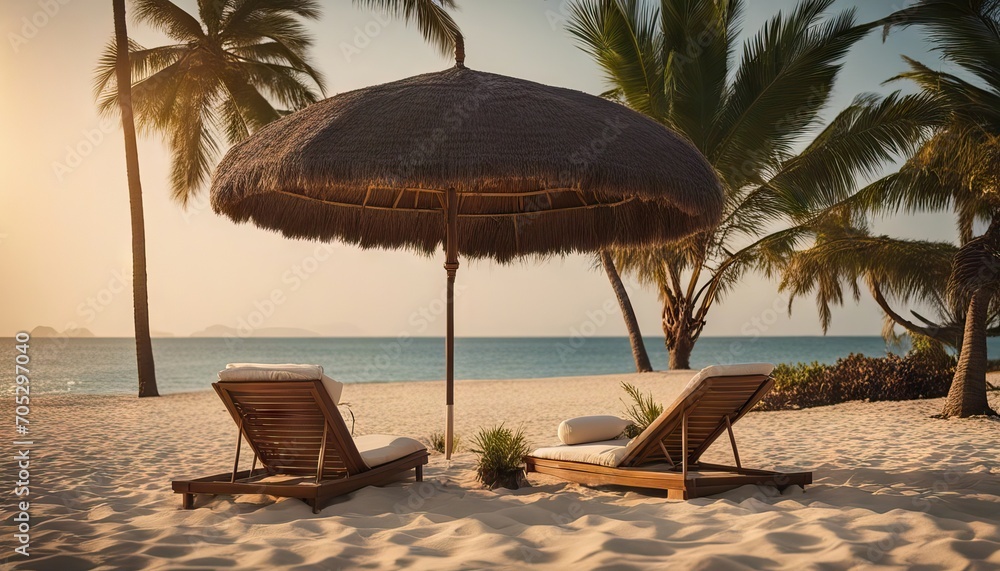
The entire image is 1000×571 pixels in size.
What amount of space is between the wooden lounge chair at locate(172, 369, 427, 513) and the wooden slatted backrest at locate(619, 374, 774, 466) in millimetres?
1422

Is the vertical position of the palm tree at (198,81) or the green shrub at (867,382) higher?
the palm tree at (198,81)

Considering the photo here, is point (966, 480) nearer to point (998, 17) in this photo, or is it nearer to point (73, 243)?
point (998, 17)

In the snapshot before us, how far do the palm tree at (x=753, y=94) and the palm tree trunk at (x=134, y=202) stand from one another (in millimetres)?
7064

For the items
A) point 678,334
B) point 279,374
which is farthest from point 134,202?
point 678,334

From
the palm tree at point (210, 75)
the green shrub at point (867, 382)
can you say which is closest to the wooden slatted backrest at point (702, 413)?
the green shrub at point (867, 382)

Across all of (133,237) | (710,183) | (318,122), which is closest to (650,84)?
(710,183)

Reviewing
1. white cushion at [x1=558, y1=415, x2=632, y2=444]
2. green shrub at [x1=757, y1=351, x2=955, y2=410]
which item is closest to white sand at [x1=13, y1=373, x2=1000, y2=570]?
white cushion at [x1=558, y1=415, x2=632, y2=444]

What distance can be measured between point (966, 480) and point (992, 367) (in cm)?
1481

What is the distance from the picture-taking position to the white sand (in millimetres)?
2516

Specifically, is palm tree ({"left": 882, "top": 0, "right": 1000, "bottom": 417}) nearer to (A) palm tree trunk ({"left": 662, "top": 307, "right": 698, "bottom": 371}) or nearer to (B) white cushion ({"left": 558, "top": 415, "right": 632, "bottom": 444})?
(B) white cushion ({"left": 558, "top": 415, "right": 632, "bottom": 444})

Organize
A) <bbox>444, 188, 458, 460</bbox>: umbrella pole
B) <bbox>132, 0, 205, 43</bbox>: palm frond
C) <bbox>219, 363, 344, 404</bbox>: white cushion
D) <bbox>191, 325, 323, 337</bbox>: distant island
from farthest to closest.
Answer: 1. <bbox>191, 325, 323, 337</bbox>: distant island
2. <bbox>132, 0, 205, 43</bbox>: palm frond
3. <bbox>444, 188, 458, 460</bbox>: umbrella pole
4. <bbox>219, 363, 344, 404</bbox>: white cushion

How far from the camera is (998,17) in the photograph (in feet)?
22.3

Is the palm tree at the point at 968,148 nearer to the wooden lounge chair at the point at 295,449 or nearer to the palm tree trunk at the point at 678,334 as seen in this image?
the wooden lounge chair at the point at 295,449

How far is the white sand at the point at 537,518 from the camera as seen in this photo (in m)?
2.52
